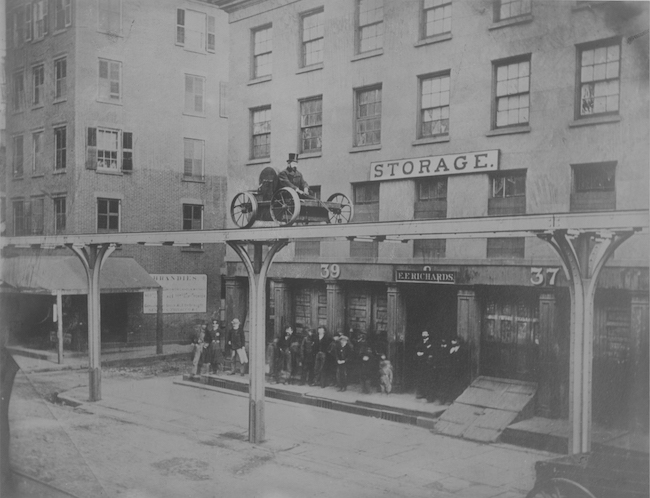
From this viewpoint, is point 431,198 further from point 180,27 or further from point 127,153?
point 127,153

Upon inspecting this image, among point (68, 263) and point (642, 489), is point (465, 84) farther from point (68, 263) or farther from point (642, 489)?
point (68, 263)

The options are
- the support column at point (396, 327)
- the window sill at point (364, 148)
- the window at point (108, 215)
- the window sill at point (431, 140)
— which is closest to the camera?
the window sill at point (431, 140)

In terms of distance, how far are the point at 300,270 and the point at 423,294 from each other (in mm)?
3967

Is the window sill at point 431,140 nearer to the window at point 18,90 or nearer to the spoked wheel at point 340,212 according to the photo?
the spoked wheel at point 340,212

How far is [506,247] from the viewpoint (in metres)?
14.4

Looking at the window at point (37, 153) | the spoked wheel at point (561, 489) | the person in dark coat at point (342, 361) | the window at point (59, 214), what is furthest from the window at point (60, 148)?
the spoked wheel at point (561, 489)

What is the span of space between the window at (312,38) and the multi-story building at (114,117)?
9.01 ft

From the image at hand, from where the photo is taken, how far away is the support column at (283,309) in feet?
62.1

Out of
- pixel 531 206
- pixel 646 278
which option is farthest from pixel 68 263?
pixel 646 278

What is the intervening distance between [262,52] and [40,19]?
20.3 ft

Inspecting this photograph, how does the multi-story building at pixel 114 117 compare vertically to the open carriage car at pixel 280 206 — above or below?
above

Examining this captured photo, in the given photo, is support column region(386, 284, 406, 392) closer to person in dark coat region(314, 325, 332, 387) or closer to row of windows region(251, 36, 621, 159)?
person in dark coat region(314, 325, 332, 387)

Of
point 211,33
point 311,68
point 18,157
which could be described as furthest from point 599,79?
point 18,157

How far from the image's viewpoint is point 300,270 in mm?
18469
